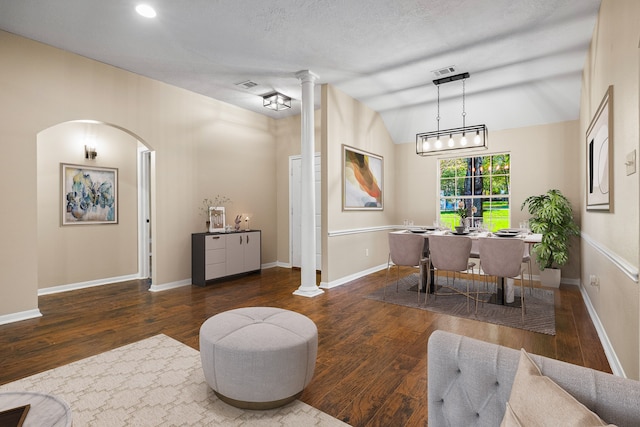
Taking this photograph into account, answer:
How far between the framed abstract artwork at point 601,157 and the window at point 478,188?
1.96 m

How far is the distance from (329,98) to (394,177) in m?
2.56

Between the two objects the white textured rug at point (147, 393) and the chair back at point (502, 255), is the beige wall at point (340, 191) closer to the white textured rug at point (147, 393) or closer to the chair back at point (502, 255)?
the chair back at point (502, 255)

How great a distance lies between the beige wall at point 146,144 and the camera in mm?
3428

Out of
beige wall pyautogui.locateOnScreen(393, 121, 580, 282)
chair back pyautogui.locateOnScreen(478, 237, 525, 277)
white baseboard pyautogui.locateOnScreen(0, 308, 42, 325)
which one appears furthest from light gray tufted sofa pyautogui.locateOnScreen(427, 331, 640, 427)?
beige wall pyautogui.locateOnScreen(393, 121, 580, 282)

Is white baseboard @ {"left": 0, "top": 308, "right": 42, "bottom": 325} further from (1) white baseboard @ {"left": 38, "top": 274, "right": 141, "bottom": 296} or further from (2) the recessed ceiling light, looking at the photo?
(2) the recessed ceiling light

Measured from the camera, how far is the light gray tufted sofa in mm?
831

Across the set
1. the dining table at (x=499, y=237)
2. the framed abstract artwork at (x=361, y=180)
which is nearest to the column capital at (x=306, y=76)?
the framed abstract artwork at (x=361, y=180)

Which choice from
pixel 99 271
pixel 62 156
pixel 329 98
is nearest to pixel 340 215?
pixel 329 98

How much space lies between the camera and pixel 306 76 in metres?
4.45

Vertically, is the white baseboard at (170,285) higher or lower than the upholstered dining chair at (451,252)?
lower

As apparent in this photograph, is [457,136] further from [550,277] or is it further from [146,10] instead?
[146,10]

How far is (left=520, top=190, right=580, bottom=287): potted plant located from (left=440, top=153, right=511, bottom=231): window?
775 mm

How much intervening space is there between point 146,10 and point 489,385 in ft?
12.4

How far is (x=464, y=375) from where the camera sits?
3.56ft
